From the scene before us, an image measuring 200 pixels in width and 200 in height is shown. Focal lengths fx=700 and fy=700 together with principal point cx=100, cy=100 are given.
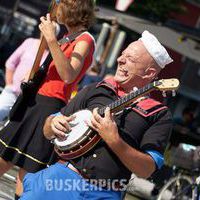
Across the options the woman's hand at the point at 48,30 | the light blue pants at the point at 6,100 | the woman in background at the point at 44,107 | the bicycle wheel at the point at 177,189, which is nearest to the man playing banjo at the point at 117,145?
the woman's hand at the point at 48,30

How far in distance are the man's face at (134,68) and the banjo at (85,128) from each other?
0.58ft

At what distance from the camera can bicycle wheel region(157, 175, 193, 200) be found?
852 cm

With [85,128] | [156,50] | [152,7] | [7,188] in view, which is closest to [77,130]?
[85,128]

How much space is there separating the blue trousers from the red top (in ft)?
3.99

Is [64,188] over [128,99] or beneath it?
beneath

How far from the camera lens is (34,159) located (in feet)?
14.6

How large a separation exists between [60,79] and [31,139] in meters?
0.43

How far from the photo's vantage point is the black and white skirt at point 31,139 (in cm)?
444

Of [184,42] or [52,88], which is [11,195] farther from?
[184,42]

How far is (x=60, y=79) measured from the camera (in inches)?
173

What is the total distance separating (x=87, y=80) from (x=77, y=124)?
673cm

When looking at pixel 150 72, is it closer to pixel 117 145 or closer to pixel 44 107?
pixel 117 145

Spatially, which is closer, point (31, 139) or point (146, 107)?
point (146, 107)

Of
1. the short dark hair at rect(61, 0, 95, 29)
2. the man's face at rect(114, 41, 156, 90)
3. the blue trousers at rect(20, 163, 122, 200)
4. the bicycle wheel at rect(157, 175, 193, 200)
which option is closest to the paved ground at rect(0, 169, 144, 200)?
the short dark hair at rect(61, 0, 95, 29)
